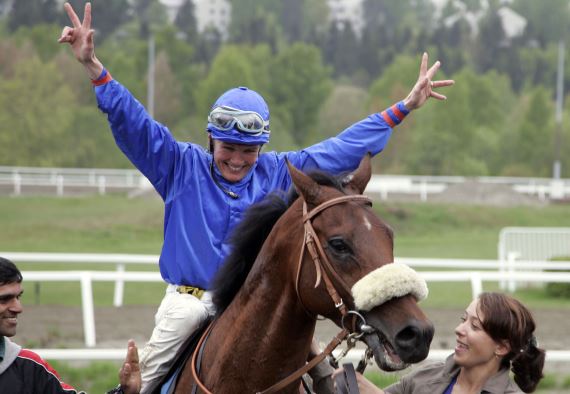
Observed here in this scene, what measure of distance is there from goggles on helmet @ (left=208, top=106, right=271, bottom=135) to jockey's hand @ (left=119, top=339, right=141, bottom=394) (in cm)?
92

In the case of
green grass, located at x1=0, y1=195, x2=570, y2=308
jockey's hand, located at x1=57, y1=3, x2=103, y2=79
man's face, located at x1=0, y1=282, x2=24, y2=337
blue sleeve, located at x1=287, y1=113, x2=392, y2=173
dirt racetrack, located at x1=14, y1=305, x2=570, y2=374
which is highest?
jockey's hand, located at x1=57, y1=3, x2=103, y2=79

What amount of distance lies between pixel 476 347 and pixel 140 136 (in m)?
1.49

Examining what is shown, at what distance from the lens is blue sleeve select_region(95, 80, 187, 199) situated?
3.61 metres

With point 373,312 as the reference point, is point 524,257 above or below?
below

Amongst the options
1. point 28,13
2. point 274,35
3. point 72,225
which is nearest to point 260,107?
point 72,225

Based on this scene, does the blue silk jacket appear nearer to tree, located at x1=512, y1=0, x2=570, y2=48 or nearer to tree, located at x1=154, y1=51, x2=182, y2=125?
tree, located at x1=154, y1=51, x2=182, y2=125

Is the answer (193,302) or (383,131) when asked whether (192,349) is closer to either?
(193,302)

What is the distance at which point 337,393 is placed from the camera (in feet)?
10.7

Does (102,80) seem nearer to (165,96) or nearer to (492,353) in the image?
(492,353)

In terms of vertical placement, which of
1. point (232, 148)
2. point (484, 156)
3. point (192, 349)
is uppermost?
point (232, 148)

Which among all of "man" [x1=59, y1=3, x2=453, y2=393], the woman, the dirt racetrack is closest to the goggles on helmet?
"man" [x1=59, y1=3, x2=453, y2=393]

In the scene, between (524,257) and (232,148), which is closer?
(232,148)

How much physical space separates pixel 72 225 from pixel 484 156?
→ 28.6 metres

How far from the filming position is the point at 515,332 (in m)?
3.34
